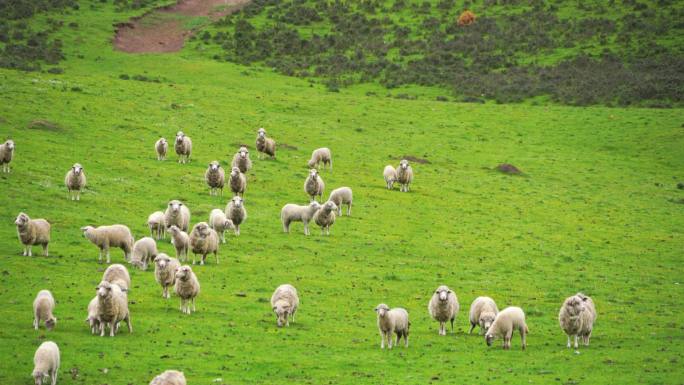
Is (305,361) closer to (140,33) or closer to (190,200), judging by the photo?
(190,200)

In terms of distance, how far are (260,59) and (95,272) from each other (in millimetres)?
60160

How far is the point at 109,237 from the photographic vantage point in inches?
1153

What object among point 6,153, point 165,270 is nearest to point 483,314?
point 165,270

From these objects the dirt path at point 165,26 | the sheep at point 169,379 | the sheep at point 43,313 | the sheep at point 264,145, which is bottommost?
the sheep at point 169,379

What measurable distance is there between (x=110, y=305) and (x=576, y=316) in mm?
11868

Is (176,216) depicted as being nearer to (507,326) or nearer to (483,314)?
(483,314)

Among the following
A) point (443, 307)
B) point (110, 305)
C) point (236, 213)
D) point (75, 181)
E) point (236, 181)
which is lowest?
point (110, 305)

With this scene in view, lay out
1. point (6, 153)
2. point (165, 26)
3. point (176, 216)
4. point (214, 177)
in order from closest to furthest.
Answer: point (176, 216) < point (6, 153) < point (214, 177) < point (165, 26)

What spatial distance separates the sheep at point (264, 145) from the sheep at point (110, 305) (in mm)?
28519

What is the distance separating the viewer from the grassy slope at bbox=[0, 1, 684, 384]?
2161 cm

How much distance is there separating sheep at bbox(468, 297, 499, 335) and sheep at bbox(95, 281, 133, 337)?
951 centimetres

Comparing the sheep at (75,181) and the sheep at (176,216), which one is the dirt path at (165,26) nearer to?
the sheep at (75,181)

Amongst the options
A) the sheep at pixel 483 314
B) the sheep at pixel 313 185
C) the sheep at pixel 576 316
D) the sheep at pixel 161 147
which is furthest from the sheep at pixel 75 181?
the sheep at pixel 576 316

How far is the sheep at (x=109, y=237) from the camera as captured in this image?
29.2m
